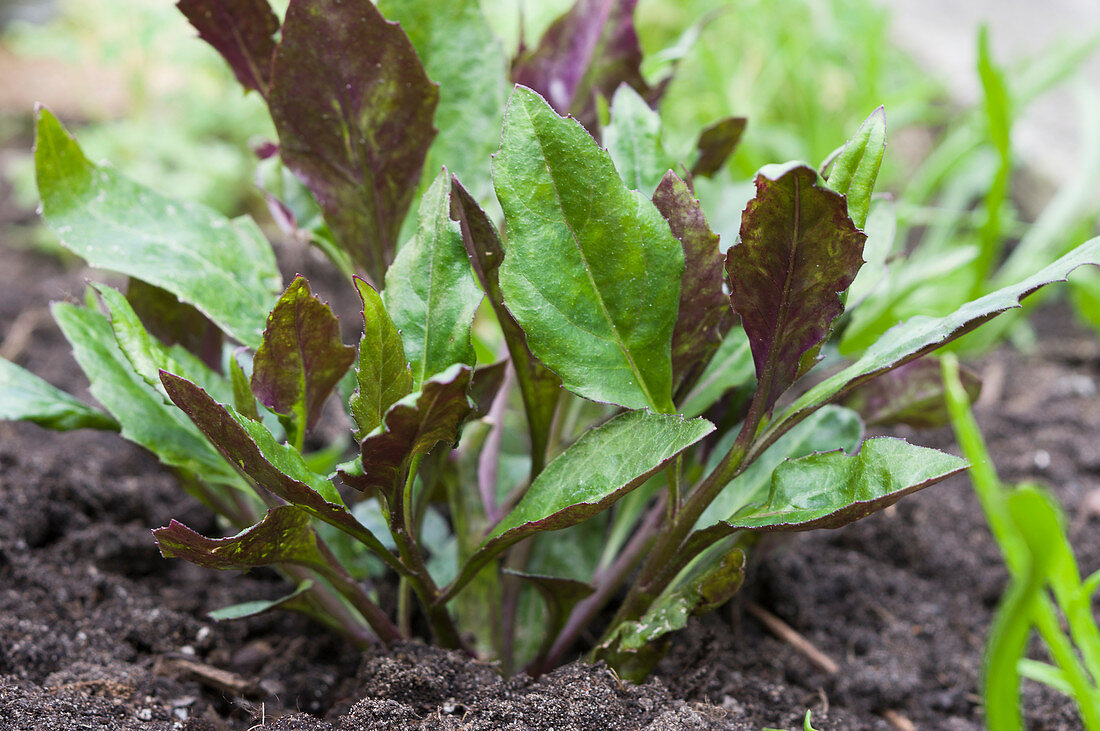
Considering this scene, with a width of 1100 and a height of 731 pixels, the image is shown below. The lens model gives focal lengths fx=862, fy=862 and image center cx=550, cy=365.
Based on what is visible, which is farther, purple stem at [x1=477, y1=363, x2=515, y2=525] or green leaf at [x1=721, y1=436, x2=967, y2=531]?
purple stem at [x1=477, y1=363, x2=515, y2=525]

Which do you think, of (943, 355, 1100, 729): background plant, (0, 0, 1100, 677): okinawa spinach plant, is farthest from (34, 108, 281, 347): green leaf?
(943, 355, 1100, 729): background plant

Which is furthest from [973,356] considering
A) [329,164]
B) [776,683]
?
[329,164]

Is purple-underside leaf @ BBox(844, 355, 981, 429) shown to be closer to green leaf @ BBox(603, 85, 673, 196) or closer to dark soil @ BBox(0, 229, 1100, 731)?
dark soil @ BBox(0, 229, 1100, 731)

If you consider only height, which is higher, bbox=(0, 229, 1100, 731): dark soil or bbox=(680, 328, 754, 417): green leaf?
bbox=(680, 328, 754, 417): green leaf

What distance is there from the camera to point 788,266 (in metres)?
0.68

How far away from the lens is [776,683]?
971 millimetres

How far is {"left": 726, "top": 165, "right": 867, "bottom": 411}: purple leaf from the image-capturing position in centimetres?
63

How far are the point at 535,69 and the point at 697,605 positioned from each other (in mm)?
666

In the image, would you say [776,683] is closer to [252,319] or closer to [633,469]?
[633,469]

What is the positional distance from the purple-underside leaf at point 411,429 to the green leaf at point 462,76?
1.34 ft

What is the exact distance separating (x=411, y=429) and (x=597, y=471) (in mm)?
158

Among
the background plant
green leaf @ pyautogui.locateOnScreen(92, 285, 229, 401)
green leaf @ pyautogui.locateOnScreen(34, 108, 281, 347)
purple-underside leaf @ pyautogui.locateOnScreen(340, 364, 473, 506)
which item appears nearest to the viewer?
the background plant

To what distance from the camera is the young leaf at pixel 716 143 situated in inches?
39.3

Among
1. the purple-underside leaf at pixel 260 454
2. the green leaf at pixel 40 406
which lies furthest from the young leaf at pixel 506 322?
the green leaf at pixel 40 406
